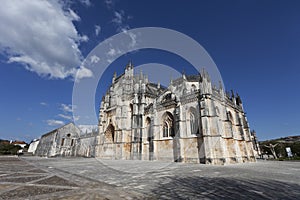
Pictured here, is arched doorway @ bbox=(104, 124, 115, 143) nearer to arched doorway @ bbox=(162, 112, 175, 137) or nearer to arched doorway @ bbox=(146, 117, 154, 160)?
arched doorway @ bbox=(146, 117, 154, 160)

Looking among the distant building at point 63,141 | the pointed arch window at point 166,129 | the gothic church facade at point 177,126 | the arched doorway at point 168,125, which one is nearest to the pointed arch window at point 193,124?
the gothic church facade at point 177,126

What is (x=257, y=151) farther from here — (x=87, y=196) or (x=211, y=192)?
(x=87, y=196)

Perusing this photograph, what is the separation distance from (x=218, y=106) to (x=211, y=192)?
50.9 ft

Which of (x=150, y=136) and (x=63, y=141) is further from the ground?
(x=63, y=141)

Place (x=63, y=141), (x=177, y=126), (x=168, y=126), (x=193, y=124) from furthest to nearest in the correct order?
(x=63, y=141)
(x=168, y=126)
(x=177, y=126)
(x=193, y=124)

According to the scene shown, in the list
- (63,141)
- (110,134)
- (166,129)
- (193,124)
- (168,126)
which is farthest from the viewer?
(63,141)

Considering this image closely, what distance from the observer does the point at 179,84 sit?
25.9 meters

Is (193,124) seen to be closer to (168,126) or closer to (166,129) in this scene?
(168,126)

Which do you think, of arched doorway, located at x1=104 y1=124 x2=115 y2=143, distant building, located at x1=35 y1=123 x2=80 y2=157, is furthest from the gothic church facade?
distant building, located at x1=35 y1=123 x2=80 y2=157

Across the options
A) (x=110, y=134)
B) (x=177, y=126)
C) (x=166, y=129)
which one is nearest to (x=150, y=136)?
(x=166, y=129)

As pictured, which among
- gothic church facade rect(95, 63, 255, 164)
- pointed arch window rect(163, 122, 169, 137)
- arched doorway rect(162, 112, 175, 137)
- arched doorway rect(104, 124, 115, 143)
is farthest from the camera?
arched doorway rect(104, 124, 115, 143)

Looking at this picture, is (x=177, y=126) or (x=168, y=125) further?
(x=168, y=125)

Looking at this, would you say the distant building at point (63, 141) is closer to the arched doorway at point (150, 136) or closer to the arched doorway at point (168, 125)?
the arched doorway at point (150, 136)

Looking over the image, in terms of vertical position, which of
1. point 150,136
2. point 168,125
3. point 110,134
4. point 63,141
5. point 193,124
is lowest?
point 150,136
